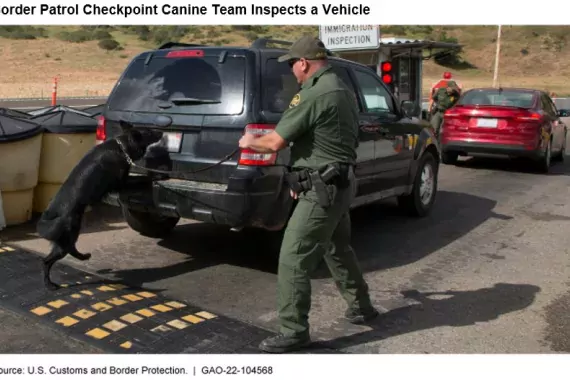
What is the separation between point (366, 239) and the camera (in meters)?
6.31

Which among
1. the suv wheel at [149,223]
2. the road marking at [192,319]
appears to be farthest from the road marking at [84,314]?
the suv wheel at [149,223]

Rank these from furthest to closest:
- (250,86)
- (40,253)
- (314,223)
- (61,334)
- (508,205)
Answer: (508,205), (40,253), (250,86), (61,334), (314,223)

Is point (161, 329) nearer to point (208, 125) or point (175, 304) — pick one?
point (175, 304)

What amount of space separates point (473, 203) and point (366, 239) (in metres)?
2.58

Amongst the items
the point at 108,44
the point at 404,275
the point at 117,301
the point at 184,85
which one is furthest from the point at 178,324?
the point at 108,44

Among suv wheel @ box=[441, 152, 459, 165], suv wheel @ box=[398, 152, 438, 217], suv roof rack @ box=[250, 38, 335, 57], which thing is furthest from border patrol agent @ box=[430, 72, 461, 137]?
suv roof rack @ box=[250, 38, 335, 57]

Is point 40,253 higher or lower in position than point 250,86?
lower

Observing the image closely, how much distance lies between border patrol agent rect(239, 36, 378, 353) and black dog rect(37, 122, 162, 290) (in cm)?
143

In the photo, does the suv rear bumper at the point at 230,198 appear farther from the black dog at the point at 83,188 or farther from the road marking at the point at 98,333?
the road marking at the point at 98,333

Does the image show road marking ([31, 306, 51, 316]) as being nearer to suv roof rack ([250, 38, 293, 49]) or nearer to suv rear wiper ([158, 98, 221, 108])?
suv rear wiper ([158, 98, 221, 108])

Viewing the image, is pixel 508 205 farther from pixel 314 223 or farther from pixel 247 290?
pixel 314 223

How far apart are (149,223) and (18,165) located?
1.56 m
